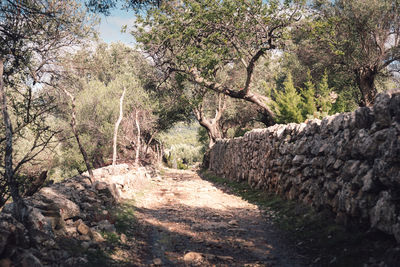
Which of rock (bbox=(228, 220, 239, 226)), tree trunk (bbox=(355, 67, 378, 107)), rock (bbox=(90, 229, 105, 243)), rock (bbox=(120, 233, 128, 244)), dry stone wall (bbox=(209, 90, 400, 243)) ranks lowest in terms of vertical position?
rock (bbox=(120, 233, 128, 244))

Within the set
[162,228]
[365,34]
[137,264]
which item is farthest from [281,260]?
[365,34]

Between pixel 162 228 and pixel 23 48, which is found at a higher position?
pixel 23 48

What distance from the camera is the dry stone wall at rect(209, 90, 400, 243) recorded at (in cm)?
424

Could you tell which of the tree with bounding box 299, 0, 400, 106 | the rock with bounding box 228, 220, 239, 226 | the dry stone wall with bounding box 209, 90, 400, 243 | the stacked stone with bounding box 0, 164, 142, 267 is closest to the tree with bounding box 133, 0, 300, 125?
the tree with bounding box 299, 0, 400, 106

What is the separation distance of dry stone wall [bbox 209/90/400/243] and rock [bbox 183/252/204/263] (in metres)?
2.70

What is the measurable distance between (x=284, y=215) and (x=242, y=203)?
2943 mm

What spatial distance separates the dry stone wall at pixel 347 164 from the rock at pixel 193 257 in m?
2.70

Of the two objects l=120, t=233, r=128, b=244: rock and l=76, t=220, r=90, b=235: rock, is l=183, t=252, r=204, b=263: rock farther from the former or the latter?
l=76, t=220, r=90, b=235: rock

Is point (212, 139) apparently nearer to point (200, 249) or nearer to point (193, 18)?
point (193, 18)

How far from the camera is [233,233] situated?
6613 millimetres

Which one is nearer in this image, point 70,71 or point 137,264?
→ point 137,264

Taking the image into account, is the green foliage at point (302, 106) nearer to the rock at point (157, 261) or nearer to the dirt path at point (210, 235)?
the dirt path at point (210, 235)

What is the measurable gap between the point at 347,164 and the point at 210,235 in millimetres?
3239

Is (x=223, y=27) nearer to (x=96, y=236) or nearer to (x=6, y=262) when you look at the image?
(x=96, y=236)
